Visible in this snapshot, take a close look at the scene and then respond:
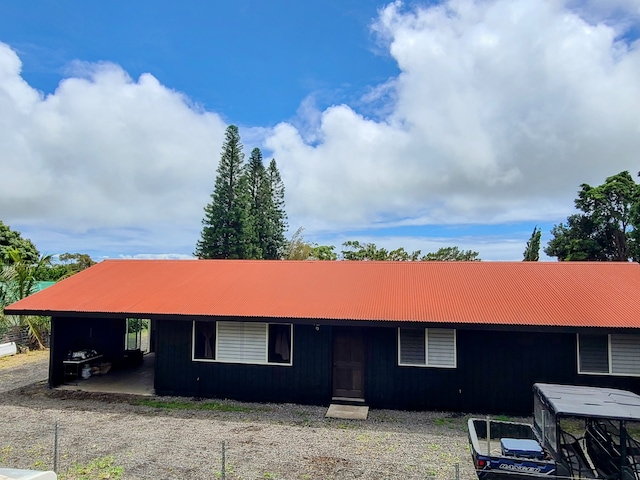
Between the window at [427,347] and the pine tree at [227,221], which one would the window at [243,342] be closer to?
the window at [427,347]

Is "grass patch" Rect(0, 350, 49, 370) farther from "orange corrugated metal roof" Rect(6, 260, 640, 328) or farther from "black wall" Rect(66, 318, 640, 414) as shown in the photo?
"black wall" Rect(66, 318, 640, 414)

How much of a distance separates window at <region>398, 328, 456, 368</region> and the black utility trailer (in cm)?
377

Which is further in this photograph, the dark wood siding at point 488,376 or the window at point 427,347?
the window at point 427,347

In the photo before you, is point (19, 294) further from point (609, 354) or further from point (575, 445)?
point (609, 354)

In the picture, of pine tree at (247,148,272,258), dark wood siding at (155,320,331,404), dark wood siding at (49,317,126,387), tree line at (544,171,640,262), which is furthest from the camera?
pine tree at (247,148,272,258)

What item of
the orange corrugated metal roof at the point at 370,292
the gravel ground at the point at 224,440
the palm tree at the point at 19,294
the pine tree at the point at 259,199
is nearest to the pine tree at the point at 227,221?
the pine tree at the point at 259,199

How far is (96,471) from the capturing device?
676cm

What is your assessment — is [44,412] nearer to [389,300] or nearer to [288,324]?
[288,324]

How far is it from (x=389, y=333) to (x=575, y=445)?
16.3 ft

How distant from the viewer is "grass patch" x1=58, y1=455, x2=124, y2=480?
6.54 metres

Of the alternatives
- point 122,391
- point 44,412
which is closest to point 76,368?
point 122,391

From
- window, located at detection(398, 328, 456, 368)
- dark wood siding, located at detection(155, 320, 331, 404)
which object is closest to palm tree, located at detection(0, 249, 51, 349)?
dark wood siding, located at detection(155, 320, 331, 404)

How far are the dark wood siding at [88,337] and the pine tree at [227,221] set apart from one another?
68.3 feet

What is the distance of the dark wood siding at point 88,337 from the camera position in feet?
40.6
